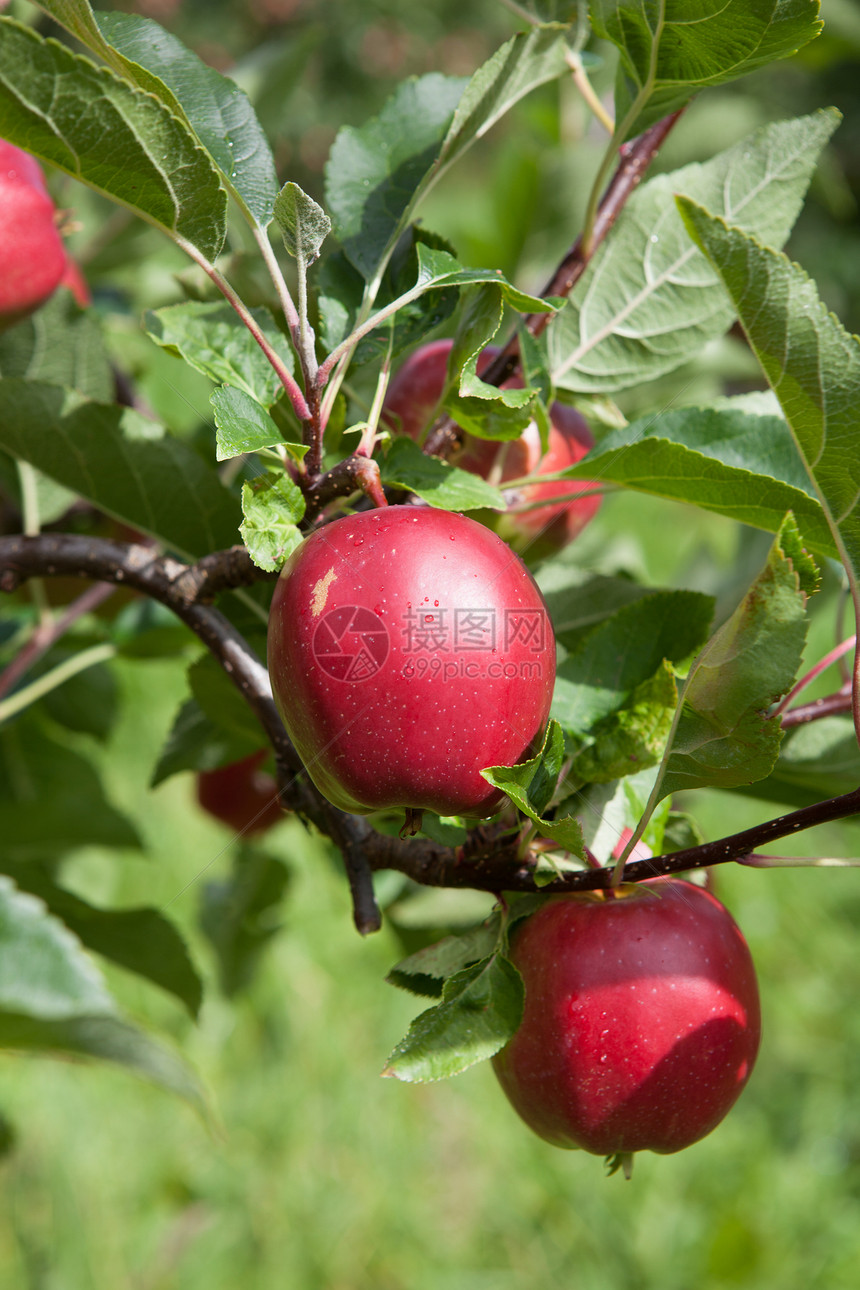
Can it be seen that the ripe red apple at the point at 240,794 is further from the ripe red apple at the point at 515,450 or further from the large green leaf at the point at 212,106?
the large green leaf at the point at 212,106

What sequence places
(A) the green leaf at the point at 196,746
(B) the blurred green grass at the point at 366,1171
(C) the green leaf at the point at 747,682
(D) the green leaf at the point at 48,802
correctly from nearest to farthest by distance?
(C) the green leaf at the point at 747,682 → (A) the green leaf at the point at 196,746 → (D) the green leaf at the point at 48,802 → (B) the blurred green grass at the point at 366,1171

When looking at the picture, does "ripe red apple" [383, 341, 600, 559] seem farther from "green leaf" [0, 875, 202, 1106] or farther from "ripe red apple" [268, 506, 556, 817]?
"green leaf" [0, 875, 202, 1106]

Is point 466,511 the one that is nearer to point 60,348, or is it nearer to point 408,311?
point 408,311

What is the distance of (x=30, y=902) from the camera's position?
0.49 meters

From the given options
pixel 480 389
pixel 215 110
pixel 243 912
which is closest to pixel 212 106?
pixel 215 110

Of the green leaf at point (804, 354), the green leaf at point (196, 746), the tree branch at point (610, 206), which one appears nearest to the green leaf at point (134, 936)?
the green leaf at point (196, 746)

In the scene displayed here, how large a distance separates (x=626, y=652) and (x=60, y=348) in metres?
0.54

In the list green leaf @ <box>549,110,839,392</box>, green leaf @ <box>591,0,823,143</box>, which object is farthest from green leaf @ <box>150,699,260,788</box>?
green leaf @ <box>591,0,823,143</box>

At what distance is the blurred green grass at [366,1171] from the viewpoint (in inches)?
61.0

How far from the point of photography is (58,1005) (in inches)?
18.0

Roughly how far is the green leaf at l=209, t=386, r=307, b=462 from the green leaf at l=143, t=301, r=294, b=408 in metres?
0.04

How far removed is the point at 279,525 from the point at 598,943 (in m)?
0.27

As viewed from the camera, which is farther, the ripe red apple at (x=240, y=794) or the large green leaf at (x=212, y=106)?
the ripe red apple at (x=240, y=794)

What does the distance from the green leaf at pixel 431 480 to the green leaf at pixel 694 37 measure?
0.83 ft
